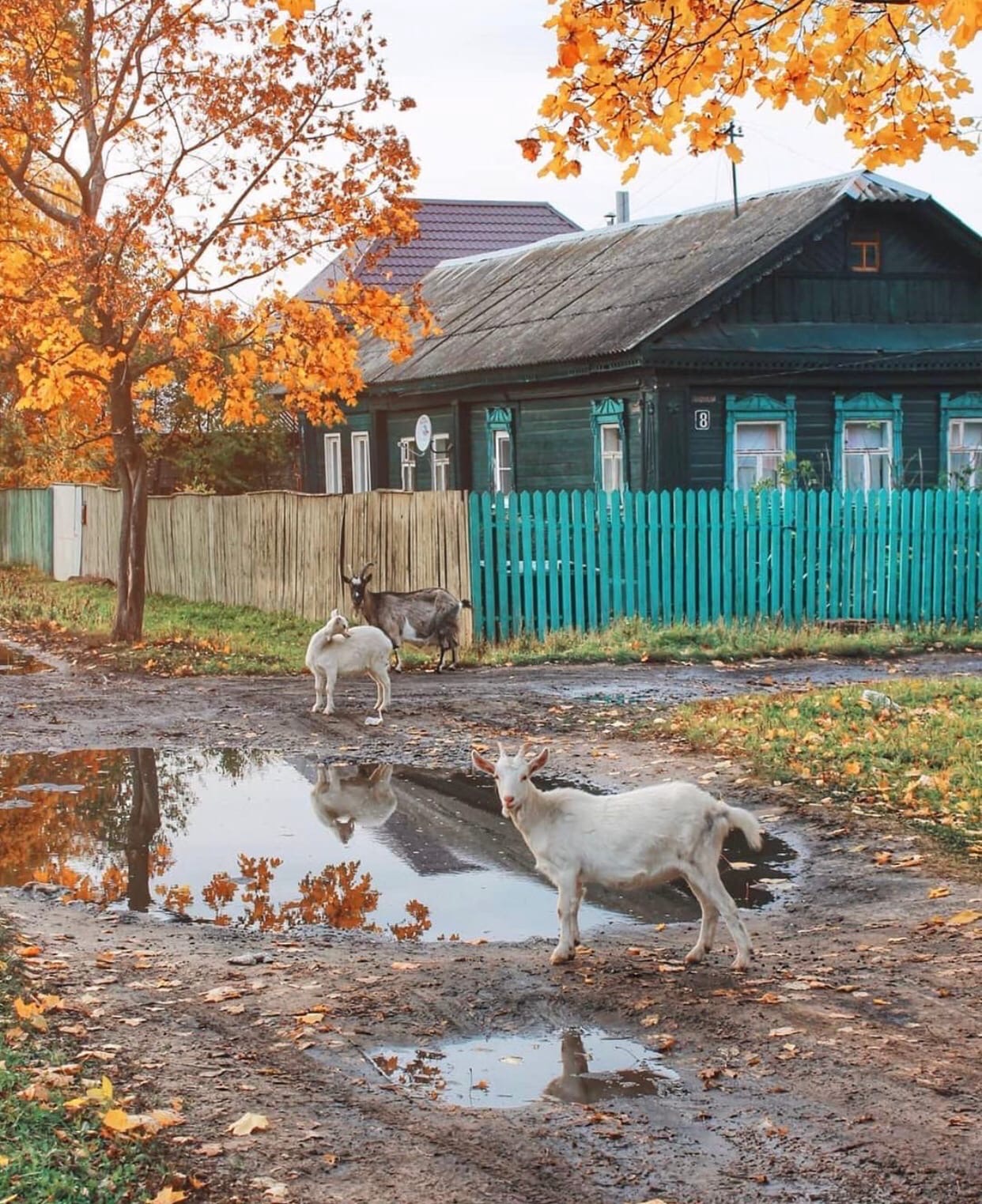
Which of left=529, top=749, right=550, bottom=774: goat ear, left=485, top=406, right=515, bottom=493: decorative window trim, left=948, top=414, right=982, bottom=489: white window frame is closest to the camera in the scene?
left=529, top=749, right=550, bottom=774: goat ear

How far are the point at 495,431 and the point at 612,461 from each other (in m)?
3.82

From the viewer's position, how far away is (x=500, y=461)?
2772 centimetres

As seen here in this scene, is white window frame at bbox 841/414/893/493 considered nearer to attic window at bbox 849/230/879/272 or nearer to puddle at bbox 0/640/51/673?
attic window at bbox 849/230/879/272

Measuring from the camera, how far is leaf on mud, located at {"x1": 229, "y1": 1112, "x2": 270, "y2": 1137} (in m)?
5.20

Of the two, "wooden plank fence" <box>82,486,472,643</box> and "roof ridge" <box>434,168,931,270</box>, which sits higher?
"roof ridge" <box>434,168,931,270</box>

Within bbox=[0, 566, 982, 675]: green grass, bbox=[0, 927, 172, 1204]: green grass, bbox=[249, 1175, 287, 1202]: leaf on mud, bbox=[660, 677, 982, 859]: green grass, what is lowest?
bbox=[249, 1175, 287, 1202]: leaf on mud

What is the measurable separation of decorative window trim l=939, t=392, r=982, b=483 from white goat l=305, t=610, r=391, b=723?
13.4 m

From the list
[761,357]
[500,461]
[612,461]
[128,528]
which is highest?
[761,357]

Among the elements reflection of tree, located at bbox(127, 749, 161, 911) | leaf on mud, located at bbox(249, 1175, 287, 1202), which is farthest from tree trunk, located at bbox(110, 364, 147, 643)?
leaf on mud, located at bbox(249, 1175, 287, 1202)

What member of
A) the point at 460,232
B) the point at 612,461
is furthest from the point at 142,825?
the point at 460,232

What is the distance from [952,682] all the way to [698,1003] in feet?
30.0

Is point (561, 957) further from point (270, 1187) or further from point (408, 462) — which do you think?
point (408, 462)

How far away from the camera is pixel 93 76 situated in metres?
20.2

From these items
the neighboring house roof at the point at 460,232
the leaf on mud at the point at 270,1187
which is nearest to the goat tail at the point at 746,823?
the leaf on mud at the point at 270,1187
